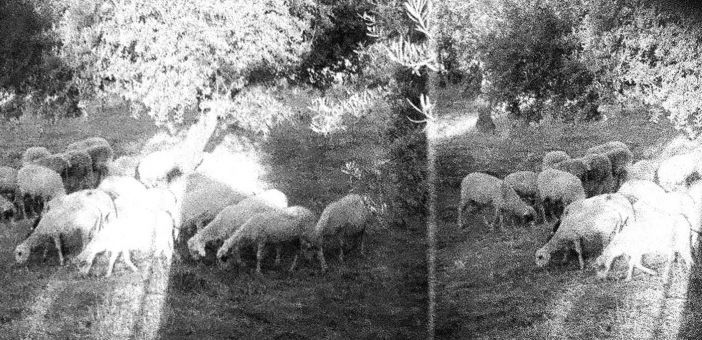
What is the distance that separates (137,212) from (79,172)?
354 mm

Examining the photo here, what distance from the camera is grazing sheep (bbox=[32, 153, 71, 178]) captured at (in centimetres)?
456

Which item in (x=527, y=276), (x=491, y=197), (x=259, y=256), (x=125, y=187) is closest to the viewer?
(x=125, y=187)

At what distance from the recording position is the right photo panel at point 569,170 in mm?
4699

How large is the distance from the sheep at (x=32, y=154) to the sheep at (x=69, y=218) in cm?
23

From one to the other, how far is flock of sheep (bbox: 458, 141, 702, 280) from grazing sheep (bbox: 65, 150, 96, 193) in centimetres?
227

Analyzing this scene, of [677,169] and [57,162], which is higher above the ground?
[677,169]

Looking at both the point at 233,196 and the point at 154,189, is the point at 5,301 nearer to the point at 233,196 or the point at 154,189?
the point at 154,189

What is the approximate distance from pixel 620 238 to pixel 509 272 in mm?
620

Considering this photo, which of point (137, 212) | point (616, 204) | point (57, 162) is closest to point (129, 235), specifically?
point (137, 212)

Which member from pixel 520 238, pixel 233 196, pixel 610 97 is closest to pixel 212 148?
pixel 233 196

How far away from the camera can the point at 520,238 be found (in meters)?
4.95

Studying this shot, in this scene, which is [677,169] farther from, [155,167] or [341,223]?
[155,167]

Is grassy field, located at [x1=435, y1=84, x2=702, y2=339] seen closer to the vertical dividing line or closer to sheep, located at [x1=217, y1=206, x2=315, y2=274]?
the vertical dividing line

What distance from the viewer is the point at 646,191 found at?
15.7 ft
